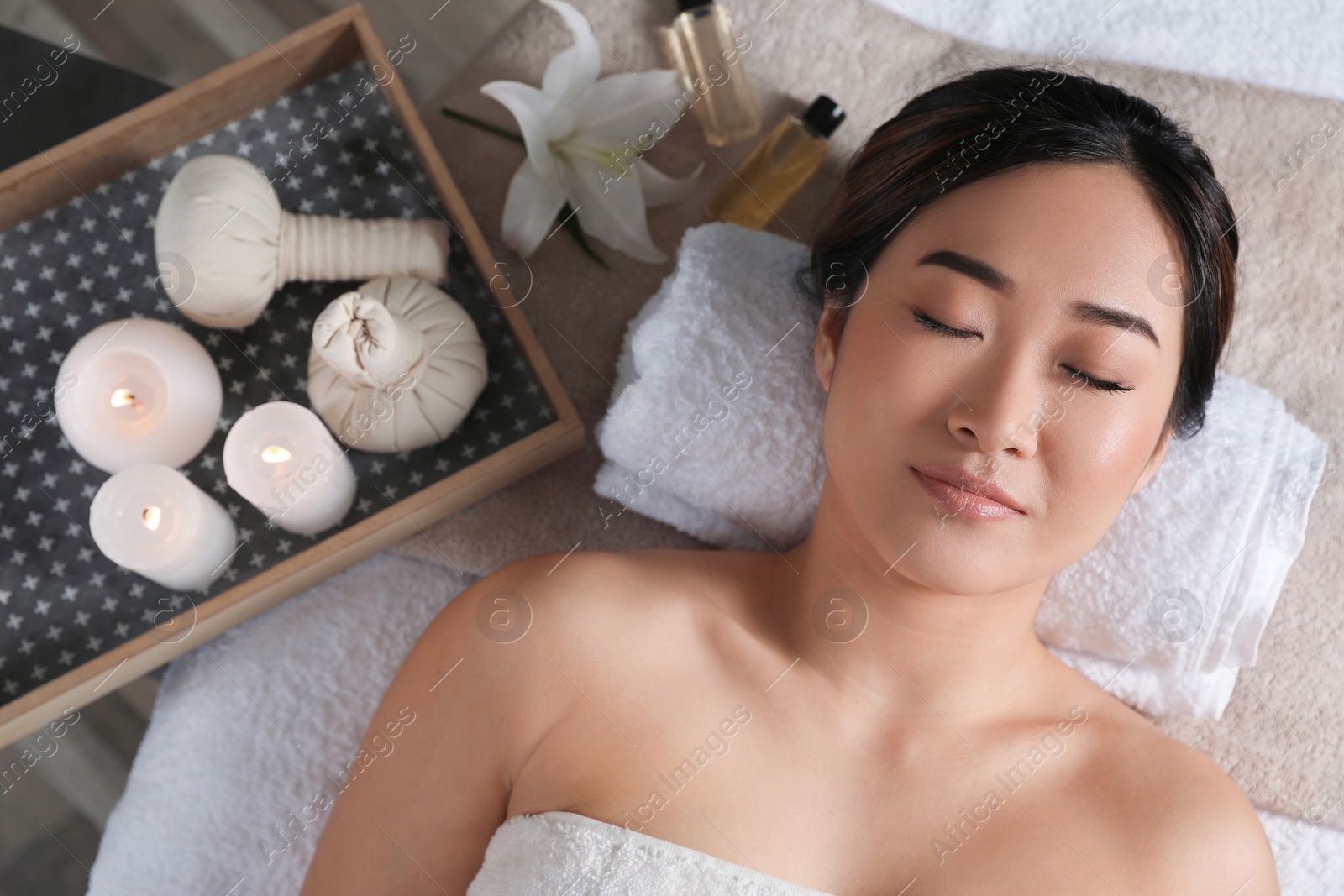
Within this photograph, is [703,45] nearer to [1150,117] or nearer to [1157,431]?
[1150,117]

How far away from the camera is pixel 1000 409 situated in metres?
0.76

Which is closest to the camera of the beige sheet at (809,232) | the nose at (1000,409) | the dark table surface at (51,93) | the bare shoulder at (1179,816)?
the nose at (1000,409)

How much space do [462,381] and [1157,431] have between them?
685 mm

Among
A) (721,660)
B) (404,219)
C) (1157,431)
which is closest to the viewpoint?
(1157,431)

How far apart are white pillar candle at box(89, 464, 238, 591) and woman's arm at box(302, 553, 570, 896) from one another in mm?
261

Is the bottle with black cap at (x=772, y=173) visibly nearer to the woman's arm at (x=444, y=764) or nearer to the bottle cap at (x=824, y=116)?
the bottle cap at (x=824, y=116)

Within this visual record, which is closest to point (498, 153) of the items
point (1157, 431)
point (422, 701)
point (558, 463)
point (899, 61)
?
point (558, 463)

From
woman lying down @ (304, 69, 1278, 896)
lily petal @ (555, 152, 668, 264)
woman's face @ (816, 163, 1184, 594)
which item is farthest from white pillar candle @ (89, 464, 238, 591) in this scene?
woman's face @ (816, 163, 1184, 594)

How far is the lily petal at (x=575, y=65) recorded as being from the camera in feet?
3.33

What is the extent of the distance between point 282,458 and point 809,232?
0.66 metres

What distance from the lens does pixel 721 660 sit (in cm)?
95

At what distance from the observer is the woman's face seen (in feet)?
2.55

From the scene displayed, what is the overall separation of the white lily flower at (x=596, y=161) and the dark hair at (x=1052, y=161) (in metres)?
0.26

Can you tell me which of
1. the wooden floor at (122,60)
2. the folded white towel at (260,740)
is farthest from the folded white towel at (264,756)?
the wooden floor at (122,60)
